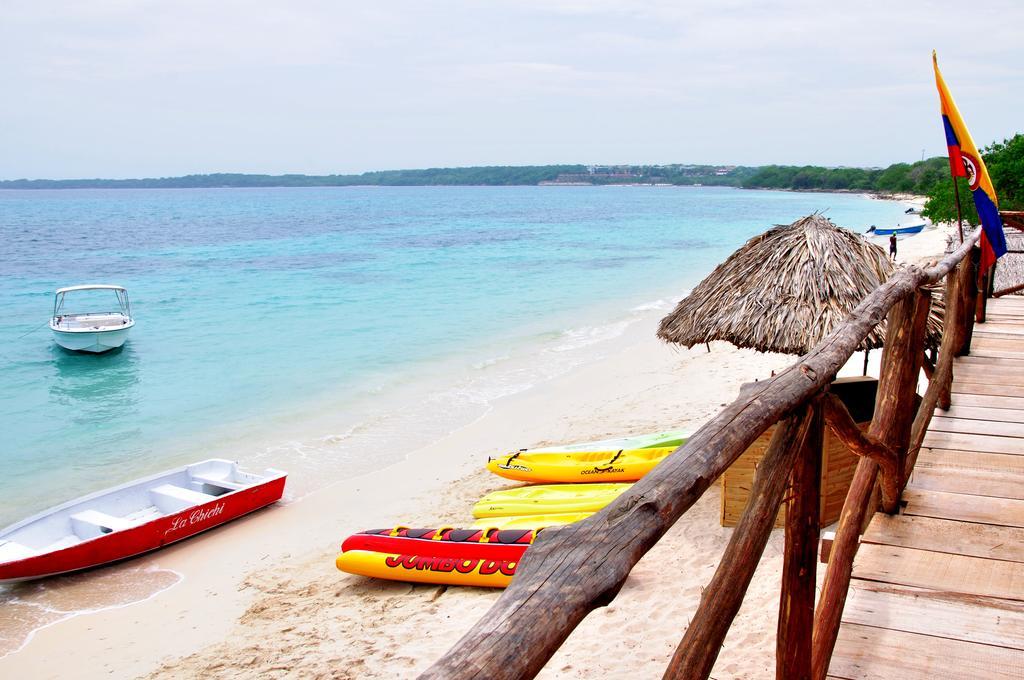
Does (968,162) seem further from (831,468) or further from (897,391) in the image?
(897,391)

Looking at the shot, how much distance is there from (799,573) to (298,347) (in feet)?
68.2

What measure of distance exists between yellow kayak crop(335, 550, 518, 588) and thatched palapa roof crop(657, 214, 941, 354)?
269cm

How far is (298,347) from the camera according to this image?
2183cm

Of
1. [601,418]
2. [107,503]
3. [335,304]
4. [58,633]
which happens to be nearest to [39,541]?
Answer: [107,503]

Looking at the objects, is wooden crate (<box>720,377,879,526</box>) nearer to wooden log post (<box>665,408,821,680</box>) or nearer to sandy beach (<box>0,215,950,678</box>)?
sandy beach (<box>0,215,950,678</box>)

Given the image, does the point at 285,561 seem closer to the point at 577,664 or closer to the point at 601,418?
the point at 577,664

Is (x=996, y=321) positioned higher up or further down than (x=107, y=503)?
higher up

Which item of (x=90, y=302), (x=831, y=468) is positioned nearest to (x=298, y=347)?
(x=831, y=468)

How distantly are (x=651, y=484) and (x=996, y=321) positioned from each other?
706 cm

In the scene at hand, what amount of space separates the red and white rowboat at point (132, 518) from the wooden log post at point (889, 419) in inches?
298

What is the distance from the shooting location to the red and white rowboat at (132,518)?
813 cm

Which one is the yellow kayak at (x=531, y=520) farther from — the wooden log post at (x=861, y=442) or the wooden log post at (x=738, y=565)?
the wooden log post at (x=738, y=565)

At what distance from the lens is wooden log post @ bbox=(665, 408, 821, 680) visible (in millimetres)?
1611

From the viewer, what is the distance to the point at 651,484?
4.66 ft
